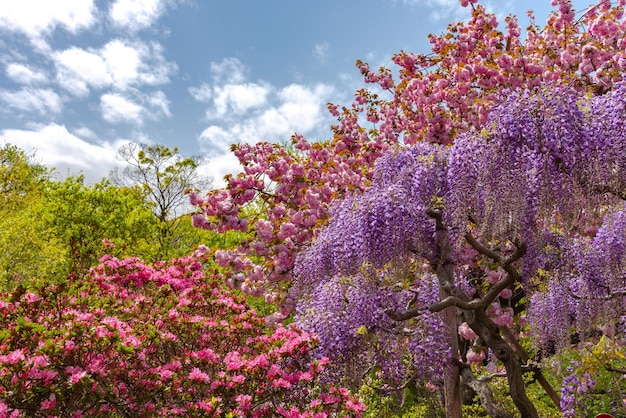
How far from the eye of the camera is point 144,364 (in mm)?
4359

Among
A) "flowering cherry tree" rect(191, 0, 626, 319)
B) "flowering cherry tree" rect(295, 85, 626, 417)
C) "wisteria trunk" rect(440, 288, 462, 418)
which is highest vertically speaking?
"flowering cherry tree" rect(191, 0, 626, 319)

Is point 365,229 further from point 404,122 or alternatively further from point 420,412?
point 404,122

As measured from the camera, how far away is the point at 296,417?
13.6 ft

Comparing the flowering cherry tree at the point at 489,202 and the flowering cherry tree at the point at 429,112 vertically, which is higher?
the flowering cherry tree at the point at 429,112

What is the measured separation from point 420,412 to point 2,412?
6.89 metres

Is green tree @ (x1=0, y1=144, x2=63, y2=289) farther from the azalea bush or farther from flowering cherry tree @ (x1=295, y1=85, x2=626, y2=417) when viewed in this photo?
flowering cherry tree @ (x1=295, y1=85, x2=626, y2=417)

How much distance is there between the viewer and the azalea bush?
371 cm

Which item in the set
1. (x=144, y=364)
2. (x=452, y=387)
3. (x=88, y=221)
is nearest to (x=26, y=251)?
(x=88, y=221)

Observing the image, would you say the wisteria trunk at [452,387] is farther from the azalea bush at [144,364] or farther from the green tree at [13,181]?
the green tree at [13,181]

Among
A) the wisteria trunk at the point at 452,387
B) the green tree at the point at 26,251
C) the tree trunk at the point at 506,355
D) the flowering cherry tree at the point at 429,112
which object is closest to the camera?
the tree trunk at the point at 506,355

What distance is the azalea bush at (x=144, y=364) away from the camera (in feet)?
12.2

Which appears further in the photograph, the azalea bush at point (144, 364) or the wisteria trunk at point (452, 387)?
the wisteria trunk at point (452, 387)

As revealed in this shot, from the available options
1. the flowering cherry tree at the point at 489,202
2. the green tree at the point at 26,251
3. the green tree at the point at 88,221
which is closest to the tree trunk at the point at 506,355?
the flowering cherry tree at the point at 489,202

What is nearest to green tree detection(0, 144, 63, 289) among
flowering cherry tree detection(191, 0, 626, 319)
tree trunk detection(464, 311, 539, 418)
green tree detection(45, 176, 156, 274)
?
green tree detection(45, 176, 156, 274)
